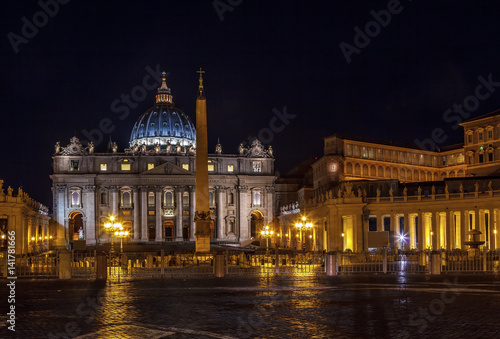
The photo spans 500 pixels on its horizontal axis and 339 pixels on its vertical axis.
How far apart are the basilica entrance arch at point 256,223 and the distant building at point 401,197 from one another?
544 inches

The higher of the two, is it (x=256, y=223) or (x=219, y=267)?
(x=256, y=223)

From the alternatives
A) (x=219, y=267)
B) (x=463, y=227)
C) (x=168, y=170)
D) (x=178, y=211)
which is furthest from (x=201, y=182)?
(x=178, y=211)

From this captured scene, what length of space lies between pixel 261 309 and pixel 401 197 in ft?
156

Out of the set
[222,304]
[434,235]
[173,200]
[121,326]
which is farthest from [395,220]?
[173,200]

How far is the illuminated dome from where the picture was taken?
5817 inches

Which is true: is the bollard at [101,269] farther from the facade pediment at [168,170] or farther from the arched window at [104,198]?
the arched window at [104,198]

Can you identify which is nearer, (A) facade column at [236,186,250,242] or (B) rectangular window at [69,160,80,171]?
(B) rectangular window at [69,160,80,171]

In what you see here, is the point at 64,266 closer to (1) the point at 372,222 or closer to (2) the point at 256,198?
(1) the point at 372,222

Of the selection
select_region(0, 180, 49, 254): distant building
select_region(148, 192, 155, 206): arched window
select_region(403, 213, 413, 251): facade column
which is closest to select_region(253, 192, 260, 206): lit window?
select_region(148, 192, 155, 206): arched window

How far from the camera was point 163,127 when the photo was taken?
148500 mm

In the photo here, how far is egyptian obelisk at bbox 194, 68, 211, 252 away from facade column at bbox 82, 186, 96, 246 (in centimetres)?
7311

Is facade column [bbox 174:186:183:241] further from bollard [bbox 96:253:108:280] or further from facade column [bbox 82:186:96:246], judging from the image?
bollard [bbox 96:253:108:280]

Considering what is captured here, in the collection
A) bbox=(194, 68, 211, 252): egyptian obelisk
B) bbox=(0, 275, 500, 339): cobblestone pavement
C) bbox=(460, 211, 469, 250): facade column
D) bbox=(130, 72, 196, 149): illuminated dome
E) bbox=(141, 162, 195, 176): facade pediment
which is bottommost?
bbox=(0, 275, 500, 339): cobblestone pavement

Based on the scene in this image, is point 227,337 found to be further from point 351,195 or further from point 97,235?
point 97,235
